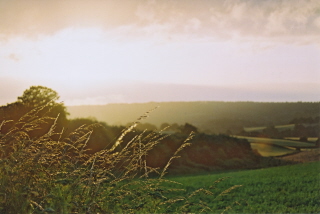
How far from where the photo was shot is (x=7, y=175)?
3418mm

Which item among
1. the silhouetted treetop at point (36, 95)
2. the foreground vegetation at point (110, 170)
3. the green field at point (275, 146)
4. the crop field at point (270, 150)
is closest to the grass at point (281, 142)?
the green field at point (275, 146)

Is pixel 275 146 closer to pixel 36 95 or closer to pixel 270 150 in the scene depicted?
pixel 270 150

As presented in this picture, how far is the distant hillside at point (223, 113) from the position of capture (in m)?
21.9

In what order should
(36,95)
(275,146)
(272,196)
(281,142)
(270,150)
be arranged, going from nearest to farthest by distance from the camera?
(272,196), (36,95), (270,150), (275,146), (281,142)

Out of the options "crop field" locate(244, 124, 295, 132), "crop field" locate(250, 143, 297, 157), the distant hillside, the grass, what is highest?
the distant hillside

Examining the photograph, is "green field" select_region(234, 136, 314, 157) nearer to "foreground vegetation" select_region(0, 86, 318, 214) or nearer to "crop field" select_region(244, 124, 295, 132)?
"foreground vegetation" select_region(0, 86, 318, 214)

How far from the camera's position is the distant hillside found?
21.9 meters

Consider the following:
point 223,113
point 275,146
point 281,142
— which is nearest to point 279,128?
point 281,142

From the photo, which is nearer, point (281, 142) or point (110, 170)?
point (110, 170)

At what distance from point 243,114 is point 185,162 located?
23.2 feet

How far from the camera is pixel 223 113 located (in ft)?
83.3

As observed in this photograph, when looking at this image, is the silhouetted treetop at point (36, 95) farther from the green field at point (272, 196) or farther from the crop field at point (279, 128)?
the crop field at point (279, 128)

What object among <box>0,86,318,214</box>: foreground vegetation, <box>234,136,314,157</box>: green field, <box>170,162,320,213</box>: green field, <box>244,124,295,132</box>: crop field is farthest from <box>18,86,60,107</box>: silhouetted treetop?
<box>244,124,295,132</box>: crop field

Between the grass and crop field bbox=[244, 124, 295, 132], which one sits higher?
crop field bbox=[244, 124, 295, 132]
